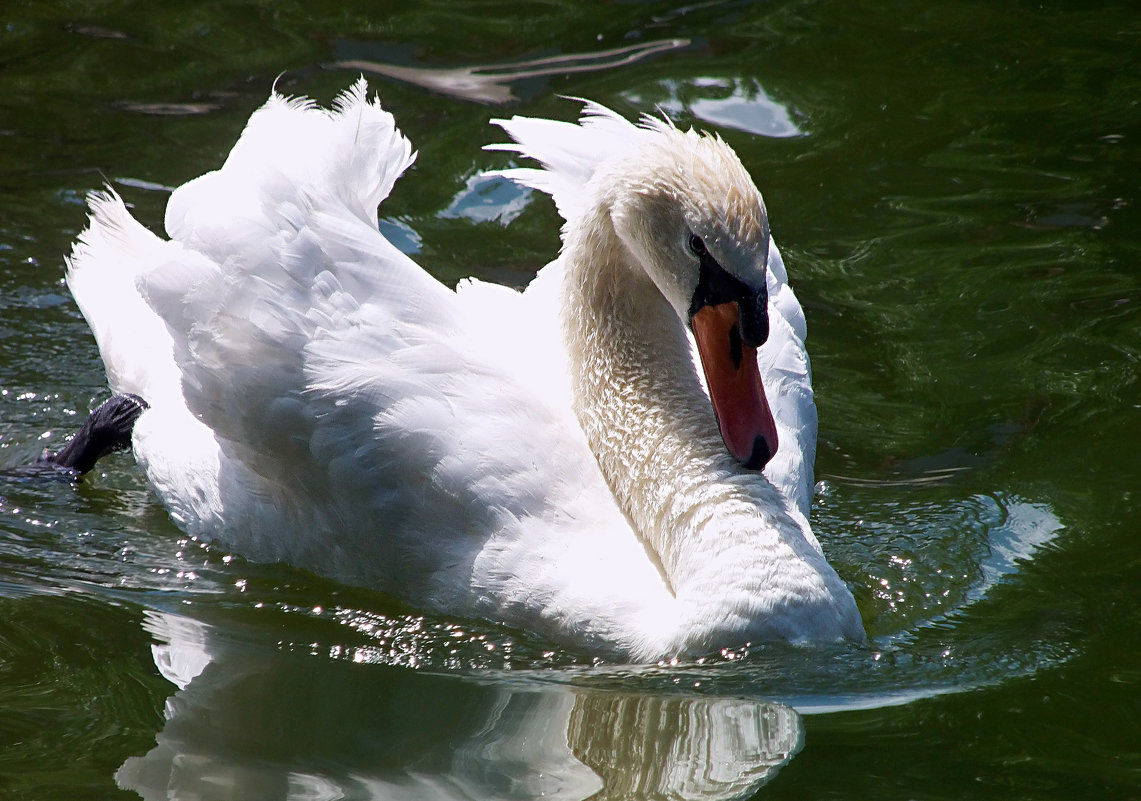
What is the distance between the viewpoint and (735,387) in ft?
17.8

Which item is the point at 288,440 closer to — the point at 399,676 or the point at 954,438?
the point at 399,676

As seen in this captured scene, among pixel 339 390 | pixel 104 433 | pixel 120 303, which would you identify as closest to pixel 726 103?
pixel 120 303

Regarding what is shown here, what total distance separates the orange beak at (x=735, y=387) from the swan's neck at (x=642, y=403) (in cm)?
13

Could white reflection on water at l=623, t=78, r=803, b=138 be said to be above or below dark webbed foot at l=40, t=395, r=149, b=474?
above

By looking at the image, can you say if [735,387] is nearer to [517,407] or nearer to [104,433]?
[517,407]

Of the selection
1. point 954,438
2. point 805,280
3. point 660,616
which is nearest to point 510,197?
point 805,280

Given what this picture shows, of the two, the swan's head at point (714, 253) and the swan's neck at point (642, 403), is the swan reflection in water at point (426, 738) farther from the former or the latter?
the swan's head at point (714, 253)

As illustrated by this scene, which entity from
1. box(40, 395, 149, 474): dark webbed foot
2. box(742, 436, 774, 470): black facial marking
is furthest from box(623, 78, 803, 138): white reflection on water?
box(742, 436, 774, 470): black facial marking

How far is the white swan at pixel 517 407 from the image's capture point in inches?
208

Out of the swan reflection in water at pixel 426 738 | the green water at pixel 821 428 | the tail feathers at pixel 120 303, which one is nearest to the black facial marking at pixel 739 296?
the green water at pixel 821 428

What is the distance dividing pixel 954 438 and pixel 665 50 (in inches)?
192

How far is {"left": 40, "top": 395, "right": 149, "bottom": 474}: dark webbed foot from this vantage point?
690cm

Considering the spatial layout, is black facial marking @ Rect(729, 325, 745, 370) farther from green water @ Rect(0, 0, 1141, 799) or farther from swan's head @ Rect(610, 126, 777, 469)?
green water @ Rect(0, 0, 1141, 799)

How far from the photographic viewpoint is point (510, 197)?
32.1ft
